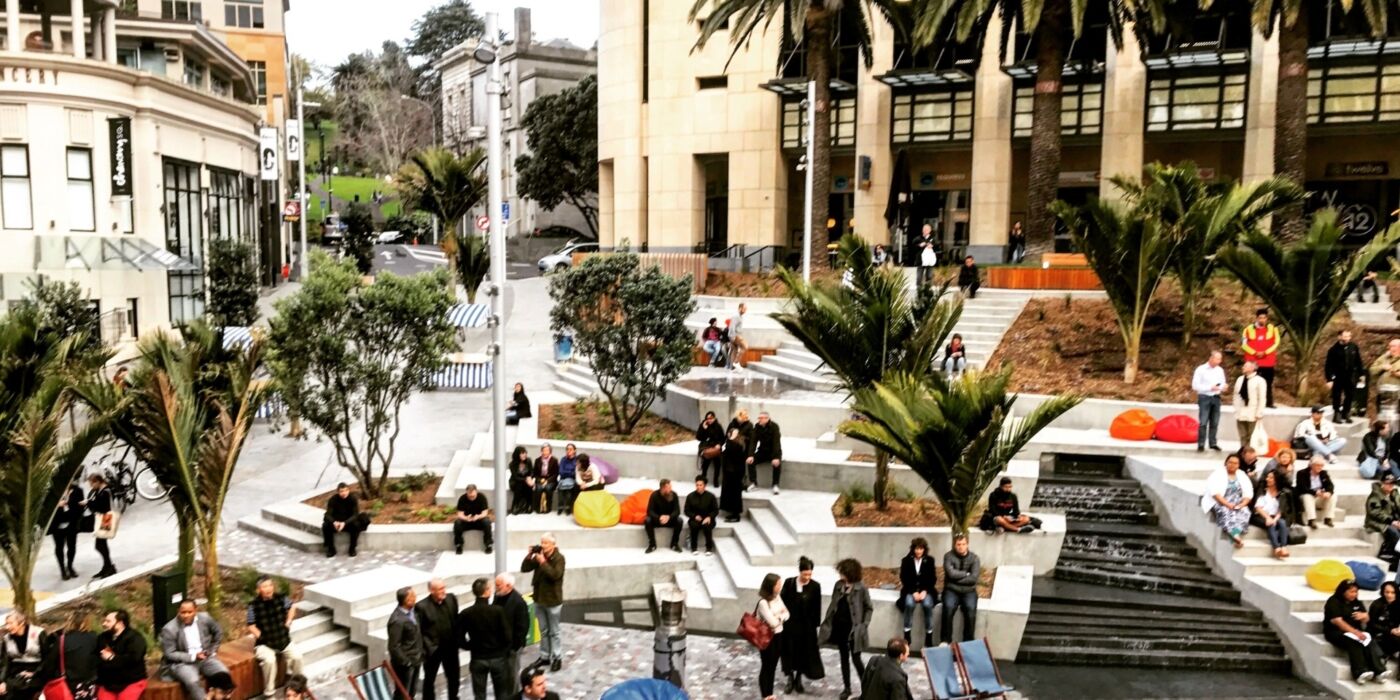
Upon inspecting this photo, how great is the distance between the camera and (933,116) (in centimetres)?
3816

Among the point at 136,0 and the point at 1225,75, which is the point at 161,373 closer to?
the point at 1225,75

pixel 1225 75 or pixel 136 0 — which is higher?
pixel 136 0

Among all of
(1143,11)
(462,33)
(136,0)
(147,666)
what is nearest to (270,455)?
(147,666)

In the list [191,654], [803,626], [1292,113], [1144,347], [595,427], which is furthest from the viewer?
[1292,113]

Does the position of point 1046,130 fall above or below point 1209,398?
above

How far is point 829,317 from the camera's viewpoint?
15.1m

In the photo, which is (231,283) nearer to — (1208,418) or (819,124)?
(819,124)

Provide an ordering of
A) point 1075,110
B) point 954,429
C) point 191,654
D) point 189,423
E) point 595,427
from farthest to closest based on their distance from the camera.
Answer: point 1075,110 → point 595,427 → point 954,429 → point 189,423 → point 191,654

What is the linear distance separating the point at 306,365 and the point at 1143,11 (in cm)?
2363

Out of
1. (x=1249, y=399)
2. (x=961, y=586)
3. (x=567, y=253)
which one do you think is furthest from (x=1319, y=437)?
(x=567, y=253)

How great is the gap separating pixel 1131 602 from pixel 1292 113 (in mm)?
15925

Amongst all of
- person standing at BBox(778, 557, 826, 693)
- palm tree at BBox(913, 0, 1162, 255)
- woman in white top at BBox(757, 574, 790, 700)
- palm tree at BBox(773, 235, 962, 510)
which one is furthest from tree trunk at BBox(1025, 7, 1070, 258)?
woman in white top at BBox(757, 574, 790, 700)

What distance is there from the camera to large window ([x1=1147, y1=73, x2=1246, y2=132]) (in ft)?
111

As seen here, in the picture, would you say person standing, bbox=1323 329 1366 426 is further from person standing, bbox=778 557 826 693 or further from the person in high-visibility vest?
person standing, bbox=778 557 826 693
